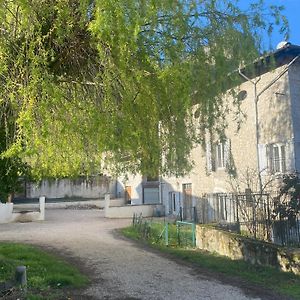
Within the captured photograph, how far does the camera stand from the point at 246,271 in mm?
9703

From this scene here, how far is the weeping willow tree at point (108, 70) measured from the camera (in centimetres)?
596

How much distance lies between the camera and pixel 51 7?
253 inches

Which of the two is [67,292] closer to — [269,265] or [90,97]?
[90,97]

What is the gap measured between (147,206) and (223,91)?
2198 cm

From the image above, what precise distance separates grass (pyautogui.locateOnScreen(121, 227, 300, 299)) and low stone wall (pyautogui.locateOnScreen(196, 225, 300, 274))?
0.54ft

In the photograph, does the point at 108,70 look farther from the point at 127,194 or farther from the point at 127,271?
the point at 127,194

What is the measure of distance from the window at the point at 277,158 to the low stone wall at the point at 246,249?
14.4 ft

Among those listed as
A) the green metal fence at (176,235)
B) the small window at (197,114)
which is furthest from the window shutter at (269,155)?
the small window at (197,114)

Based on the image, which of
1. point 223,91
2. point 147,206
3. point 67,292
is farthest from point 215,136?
point 147,206

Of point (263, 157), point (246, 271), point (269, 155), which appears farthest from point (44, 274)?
point (269, 155)

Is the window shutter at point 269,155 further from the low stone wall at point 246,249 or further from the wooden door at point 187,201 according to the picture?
the wooden door at point 187,201

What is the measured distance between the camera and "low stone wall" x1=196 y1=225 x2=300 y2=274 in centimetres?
907

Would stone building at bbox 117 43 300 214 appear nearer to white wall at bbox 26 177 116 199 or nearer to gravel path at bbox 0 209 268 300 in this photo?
gravel path at bbox 0 209 268 300

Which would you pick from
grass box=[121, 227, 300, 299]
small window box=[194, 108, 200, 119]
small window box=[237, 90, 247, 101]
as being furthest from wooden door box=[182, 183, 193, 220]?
small window box=[194, 108, 200, 119]
